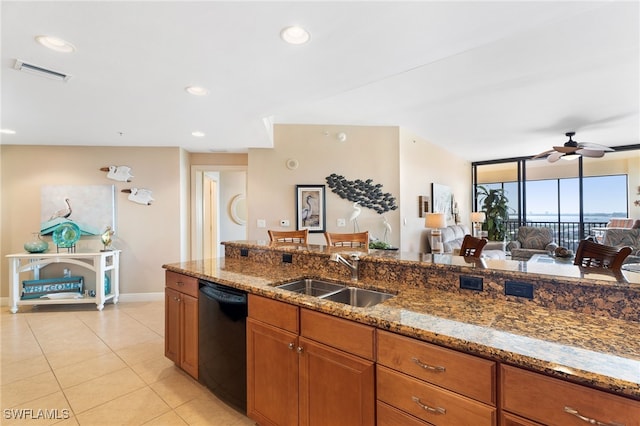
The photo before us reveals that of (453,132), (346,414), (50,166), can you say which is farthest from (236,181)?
(346,414)

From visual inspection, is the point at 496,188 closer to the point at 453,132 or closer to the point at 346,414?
the point at 453,132

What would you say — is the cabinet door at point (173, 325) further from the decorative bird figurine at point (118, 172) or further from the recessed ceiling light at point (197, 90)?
the decorative bird figurine at point (118, 172)

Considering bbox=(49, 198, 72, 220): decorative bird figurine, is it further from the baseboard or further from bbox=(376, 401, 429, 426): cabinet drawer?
bbox=(376, 401, 429, 426): cabinet drawer

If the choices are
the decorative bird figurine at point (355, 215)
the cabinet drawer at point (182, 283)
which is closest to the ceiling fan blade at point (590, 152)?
the decorative bird figurine at point (355, 215)

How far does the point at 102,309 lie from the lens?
421 cm

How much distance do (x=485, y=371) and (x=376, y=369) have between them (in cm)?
43

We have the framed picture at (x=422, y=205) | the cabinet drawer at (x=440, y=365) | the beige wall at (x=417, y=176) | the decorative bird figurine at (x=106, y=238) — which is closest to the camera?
the cabinet drawer at (x=440, y=365)

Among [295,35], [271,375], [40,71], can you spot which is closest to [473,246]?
[271,375]

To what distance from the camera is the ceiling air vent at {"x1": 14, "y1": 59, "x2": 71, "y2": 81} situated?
2.02 meters

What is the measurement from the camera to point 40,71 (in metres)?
2.11

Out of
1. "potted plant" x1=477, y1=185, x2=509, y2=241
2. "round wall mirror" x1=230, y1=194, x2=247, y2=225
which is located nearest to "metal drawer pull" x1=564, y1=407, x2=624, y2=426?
"round wall mirror" x1=230, y1=194, x2=247, y2=225

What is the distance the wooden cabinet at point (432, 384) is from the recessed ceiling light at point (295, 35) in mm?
1589

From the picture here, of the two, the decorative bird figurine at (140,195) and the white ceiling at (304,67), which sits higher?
the white ceiling at (304,67)

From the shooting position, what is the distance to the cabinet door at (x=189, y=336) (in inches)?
90.9
